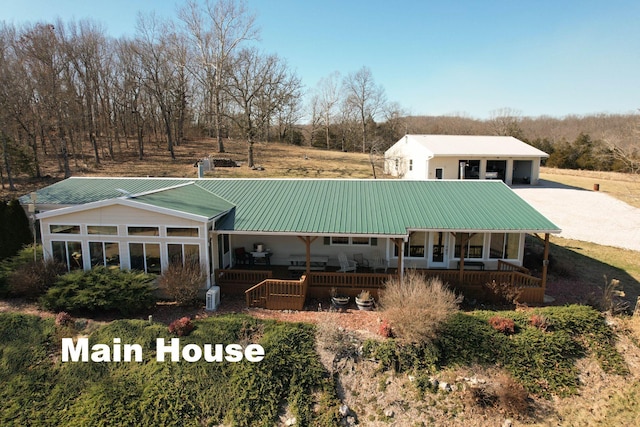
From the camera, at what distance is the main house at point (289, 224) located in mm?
12750

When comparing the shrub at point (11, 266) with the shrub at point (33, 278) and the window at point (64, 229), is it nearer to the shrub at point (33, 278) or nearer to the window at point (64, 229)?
the shrub at point (33, 278)

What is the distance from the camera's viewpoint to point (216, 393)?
30.8 feet

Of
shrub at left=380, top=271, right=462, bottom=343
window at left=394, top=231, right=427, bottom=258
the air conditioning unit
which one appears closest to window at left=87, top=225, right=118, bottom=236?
the air conditioning unit

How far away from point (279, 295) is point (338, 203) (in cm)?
451

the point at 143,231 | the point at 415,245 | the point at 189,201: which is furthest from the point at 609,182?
the point at 143,231

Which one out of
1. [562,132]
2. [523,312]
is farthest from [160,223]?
[562,132]

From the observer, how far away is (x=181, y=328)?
34.6 feet

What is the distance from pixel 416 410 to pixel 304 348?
3.18m

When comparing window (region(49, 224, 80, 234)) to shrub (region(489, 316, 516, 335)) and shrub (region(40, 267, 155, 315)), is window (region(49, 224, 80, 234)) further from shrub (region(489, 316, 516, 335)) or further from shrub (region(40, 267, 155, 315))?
shrub (region(489, 316, 516, 335))

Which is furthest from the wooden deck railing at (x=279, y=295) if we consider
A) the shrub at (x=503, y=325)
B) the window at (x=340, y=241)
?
the shrub at (x=503, y=325)

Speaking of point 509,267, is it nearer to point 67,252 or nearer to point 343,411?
point 343,411

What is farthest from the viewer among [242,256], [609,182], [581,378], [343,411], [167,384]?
[609,182]

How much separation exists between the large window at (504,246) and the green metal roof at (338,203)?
3.68 ft

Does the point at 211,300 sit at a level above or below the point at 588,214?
below
